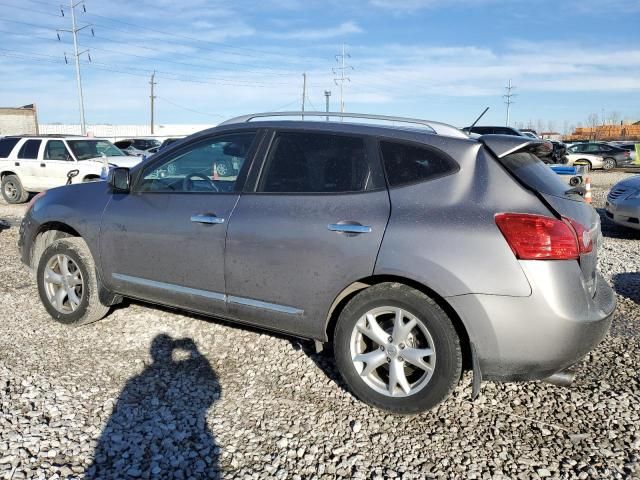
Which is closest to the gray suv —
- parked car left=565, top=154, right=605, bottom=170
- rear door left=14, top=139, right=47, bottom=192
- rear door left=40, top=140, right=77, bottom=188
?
rear door left=40, top=140, right=77, bottom=188

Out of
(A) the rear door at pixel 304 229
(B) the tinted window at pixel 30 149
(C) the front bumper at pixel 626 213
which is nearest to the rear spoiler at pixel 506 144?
(A) the rear door at pixel 304 229

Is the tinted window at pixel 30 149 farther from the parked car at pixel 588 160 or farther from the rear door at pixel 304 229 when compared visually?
the parked car at pixel 588 160

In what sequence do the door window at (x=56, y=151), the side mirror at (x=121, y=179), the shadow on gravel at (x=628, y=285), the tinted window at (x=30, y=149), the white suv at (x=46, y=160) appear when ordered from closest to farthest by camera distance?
the side mirror at (x=121, y=179), the shadow on gravel at (x=628, y=285), the white suv at (x=46, y=160), the door window at (x=56, y=151), the tinted window at (x=30, y=149)

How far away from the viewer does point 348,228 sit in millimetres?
3055

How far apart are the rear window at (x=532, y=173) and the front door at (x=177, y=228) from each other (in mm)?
1690

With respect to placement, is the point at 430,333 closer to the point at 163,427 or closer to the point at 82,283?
Answer: the point at 163,427

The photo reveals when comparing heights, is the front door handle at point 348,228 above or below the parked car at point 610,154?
above

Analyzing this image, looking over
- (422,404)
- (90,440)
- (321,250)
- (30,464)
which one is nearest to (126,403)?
(90,440)

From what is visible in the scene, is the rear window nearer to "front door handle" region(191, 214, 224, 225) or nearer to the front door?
the front door

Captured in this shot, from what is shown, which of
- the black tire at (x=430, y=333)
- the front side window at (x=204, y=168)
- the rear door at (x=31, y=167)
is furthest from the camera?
the rear door at (x=31, y=167)

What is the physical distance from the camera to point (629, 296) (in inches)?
210

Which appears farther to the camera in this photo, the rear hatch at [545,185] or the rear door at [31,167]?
the rear door at [31,167]

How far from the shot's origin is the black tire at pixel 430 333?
2865mm

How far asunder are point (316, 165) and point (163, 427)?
5.88 feet
